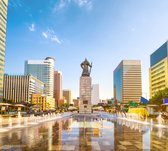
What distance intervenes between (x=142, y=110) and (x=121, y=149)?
177ft

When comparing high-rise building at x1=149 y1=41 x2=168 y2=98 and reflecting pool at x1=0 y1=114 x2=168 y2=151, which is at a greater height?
high-rise building at x1=149 y1=41 x2=168 y2=98

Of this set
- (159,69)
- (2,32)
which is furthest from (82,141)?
(159,69)

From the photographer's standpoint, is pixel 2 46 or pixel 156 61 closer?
pixel 2 46

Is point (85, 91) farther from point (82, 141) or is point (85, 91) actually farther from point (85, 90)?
point (82, 141)

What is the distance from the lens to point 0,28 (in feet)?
462

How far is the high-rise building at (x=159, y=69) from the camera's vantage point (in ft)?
506

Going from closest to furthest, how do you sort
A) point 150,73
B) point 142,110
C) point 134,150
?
point 134,150
point 142,110
point 150,73

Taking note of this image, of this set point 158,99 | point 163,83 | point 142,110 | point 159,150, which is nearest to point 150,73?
point 163,83

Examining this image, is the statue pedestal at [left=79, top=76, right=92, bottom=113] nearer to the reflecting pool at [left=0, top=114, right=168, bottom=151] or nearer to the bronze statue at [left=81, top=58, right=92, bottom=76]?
the bronze statue at [left=81, top=58, right=92, bottom=76]

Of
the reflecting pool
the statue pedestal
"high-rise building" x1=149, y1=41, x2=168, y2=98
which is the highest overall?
"high-rise building" x1=149, y1=41, x2=168, y2=98

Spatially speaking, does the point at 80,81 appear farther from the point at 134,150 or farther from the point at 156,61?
the point at 156,61

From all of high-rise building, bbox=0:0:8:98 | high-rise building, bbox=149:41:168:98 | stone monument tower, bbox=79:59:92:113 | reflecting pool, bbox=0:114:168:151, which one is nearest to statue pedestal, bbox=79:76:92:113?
stone monument tower, bbox=79:59:92:113

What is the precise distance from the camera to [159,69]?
16862 centimetres

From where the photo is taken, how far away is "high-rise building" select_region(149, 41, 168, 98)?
506 ft
